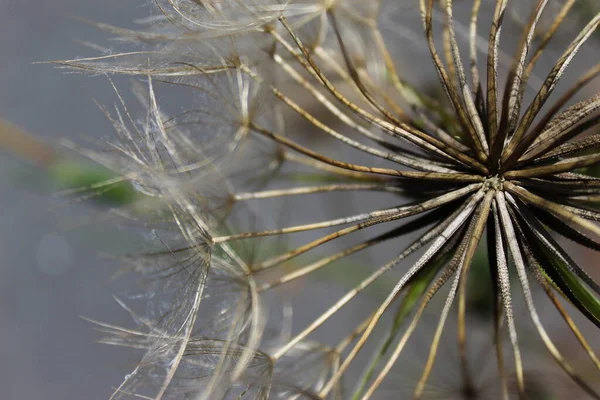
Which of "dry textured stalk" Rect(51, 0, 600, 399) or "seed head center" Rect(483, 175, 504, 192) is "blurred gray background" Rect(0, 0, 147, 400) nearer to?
"dry textured stalk" Rect(51, 0, 600, 399)

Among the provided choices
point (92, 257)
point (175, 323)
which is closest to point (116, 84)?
point (175, 323)

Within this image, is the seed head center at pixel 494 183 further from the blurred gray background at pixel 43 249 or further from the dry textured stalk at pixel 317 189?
the blurred gray background at pixel 43 249

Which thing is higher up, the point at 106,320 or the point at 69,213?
the point at 69,213

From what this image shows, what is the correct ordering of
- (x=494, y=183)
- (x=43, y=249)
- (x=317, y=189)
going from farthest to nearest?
(x=43, y=249), (x=317, y=189), (x=494, y=183)

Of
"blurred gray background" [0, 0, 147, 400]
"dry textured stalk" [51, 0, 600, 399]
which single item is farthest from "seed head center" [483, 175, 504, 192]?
"blurred gray background" [0, 0, 147, 400]

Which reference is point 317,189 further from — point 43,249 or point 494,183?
point 43,249

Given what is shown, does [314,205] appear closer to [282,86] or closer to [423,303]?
[282,86]

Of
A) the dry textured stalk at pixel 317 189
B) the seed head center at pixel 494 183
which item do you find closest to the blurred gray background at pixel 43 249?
A: the dry textured stalk at pixel 317 189

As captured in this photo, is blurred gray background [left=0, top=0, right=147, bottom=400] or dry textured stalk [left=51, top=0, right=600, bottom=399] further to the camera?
blurred gray background [left=0, top=0, right=147, bottom=400]

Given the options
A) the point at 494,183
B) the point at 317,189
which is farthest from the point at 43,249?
the point at 494,183
